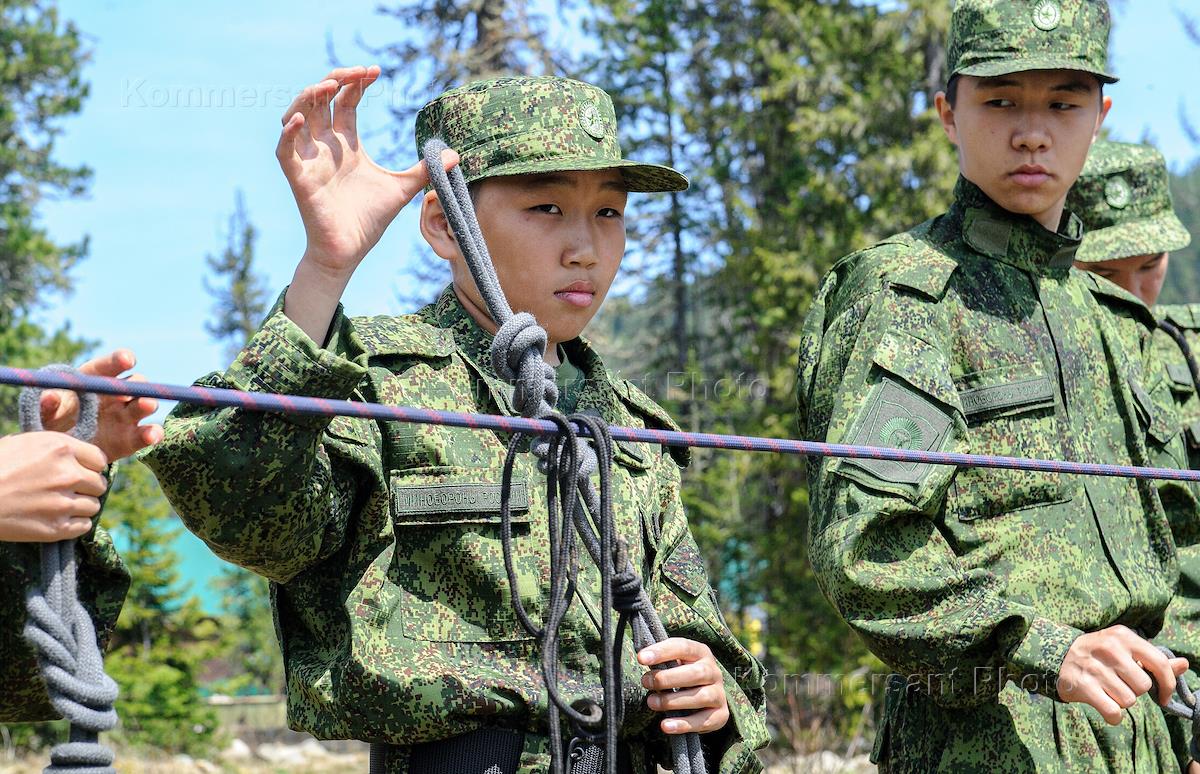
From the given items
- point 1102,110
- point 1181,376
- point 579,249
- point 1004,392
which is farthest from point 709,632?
point 1181,376

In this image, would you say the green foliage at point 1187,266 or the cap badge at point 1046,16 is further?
the green foliage at point 1187,266

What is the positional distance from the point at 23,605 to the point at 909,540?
1769 millimetres

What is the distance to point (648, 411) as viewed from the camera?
124 inches

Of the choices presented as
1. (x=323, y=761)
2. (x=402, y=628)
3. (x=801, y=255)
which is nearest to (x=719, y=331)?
(x=801, y=255)

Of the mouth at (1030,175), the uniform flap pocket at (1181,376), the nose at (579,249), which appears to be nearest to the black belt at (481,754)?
the nose at (579,249)

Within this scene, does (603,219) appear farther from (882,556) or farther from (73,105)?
(73,105)

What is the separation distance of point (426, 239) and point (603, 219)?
1.29 feet

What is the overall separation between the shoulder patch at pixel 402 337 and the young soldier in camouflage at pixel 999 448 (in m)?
0.91

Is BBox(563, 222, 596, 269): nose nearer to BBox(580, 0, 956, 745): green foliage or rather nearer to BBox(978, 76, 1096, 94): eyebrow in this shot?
BBox(978, 76, 1096, 94): eyebrow

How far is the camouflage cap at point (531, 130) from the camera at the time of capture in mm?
2895

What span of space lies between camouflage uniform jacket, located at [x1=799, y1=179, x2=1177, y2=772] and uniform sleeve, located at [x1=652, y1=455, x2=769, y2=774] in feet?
0.85

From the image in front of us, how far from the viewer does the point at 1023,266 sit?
349 cm

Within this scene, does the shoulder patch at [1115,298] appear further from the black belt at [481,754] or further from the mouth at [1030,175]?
the black belt at [481,754]

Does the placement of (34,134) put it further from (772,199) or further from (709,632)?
(709,632)
